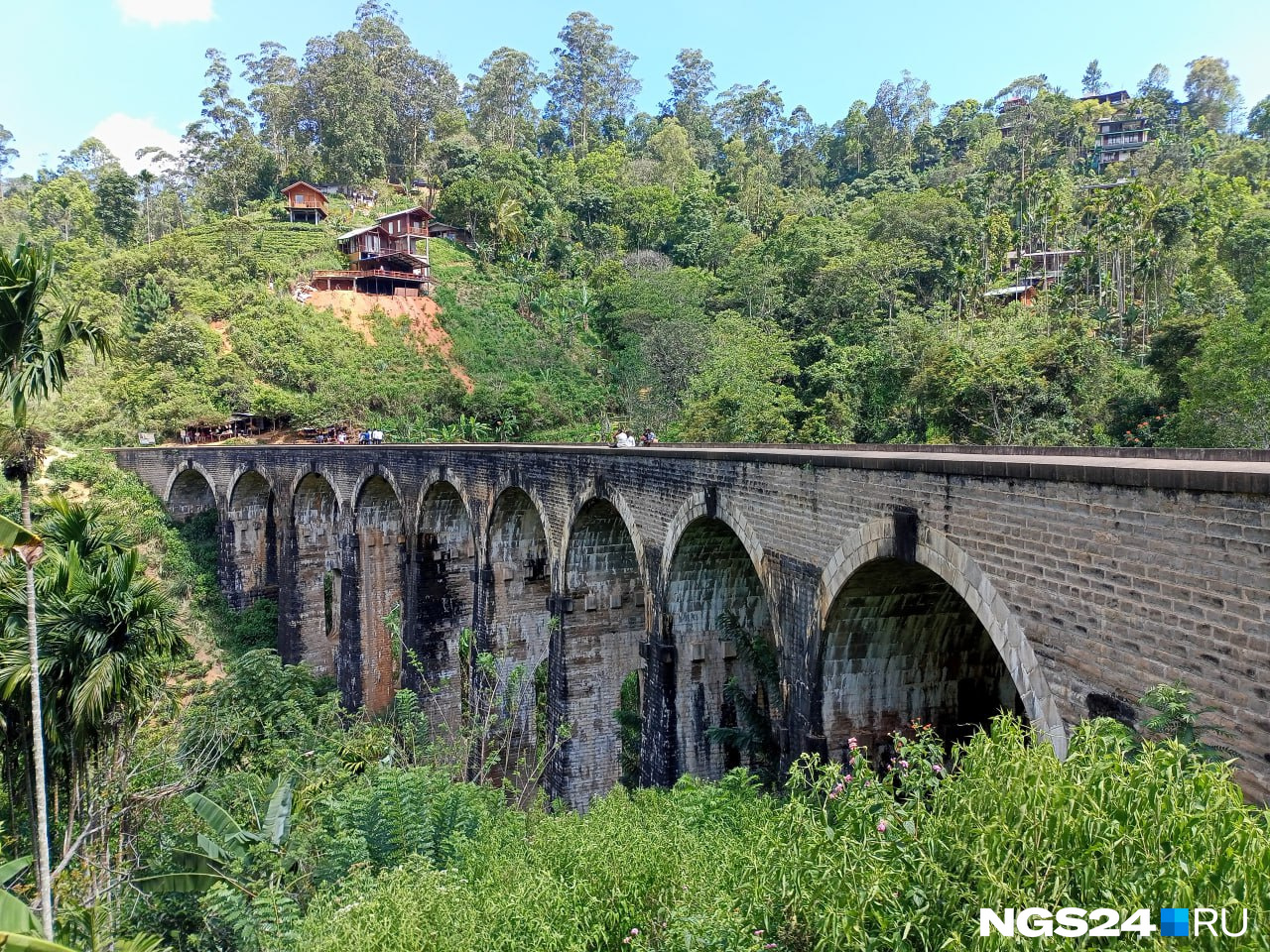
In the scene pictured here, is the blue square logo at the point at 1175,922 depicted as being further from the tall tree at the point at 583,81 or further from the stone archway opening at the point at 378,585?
the tall tree at the point at 583,81

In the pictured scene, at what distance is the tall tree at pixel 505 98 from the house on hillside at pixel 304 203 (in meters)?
25.6

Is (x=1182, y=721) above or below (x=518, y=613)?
above

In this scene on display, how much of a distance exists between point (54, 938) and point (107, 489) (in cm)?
3172

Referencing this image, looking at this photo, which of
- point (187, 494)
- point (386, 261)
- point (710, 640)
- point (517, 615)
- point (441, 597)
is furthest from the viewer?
point (386, 261)

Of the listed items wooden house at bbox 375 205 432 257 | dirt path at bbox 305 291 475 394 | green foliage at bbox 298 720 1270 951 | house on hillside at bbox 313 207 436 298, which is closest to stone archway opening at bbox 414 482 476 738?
green foliage at bbox 298 720 1270 951

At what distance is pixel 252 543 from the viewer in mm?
32188

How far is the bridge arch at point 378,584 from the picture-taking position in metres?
24.8

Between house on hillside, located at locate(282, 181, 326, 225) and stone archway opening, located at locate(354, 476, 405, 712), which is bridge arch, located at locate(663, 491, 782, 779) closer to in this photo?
stone archway opening, located at locate(354, 476, 405, 712)

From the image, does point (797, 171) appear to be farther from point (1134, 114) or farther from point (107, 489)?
point (107, 489)

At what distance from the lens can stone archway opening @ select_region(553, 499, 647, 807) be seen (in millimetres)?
16516

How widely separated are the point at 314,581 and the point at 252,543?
431cm

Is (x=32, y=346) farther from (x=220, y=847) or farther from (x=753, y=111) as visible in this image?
(x=753, y=111)

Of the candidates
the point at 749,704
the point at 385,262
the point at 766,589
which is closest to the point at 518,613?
the point at 749,704

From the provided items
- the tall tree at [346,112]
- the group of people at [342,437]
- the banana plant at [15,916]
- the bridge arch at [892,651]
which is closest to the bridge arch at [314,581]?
the group of people at [342,437]
